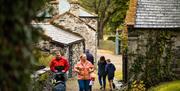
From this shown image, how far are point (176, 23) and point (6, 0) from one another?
15.6 metres

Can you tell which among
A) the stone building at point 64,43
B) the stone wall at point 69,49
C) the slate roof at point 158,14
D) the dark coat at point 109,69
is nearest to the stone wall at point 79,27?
the stone building at point 64,43

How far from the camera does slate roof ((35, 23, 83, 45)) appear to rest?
93.1ft

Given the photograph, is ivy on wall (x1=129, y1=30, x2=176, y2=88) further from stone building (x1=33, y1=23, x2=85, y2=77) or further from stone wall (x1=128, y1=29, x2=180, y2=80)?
stone building (x1=33, y1=23, x2=85, y2=77)

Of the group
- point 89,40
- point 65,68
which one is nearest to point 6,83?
point 65,68

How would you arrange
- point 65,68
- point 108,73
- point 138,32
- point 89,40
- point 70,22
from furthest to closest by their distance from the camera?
point 89,40 → point 70,22 → point 108,73 → point 138,32 → point 65,68

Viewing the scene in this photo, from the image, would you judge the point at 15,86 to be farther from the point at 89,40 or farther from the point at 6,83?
the point at 89,40

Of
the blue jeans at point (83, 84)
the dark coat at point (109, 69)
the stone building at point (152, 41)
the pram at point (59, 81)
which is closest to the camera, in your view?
the pram at point (59, 81)

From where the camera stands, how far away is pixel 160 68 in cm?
1980

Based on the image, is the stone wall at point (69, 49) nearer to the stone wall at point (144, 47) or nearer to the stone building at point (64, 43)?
the stone building at point (64, 43)

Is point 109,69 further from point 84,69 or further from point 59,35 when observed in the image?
point 59,35

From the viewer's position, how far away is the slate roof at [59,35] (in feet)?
93.1

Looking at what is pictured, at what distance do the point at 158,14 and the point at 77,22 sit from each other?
1461cm

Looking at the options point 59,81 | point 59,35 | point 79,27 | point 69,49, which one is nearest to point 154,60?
point 59,81

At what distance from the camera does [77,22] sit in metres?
34.8
